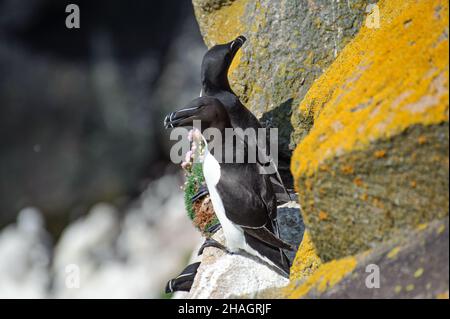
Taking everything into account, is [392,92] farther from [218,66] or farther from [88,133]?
[88,133]

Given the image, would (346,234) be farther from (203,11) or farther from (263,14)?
(203,11)

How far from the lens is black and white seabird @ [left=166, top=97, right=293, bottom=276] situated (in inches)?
169

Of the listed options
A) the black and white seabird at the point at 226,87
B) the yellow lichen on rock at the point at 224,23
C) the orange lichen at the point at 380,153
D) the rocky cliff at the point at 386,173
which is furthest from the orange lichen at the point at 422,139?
the yellow lichen on rock at the point at 224,23

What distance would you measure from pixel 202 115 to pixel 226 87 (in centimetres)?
127

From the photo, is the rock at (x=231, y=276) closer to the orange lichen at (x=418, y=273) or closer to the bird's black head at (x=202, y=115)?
the bird's black head at (x=202, y=115)

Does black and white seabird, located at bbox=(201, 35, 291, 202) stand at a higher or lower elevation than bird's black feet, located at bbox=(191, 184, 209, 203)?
higher

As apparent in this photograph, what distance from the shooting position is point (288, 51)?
18.7 feet

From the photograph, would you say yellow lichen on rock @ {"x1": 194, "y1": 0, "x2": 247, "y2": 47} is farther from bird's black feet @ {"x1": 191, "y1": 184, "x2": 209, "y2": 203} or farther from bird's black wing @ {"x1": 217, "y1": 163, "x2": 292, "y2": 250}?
bird's black wing @ {"x1": 217, "y1": 163, "x2": 292, "y2": 250}

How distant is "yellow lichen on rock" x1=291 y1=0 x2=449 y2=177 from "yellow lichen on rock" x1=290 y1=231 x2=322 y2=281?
1.04m

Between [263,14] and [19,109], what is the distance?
550 centimetres

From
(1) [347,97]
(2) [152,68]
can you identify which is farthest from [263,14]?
(2) [152,68]

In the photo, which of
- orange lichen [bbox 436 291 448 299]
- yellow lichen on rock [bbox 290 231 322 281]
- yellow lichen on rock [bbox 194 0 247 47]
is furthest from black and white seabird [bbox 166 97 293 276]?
yellow lichen on rock [bbox 194 0 247 47]

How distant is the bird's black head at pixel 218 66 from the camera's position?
545 cm

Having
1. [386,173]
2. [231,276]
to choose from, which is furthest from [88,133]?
[386,173]
